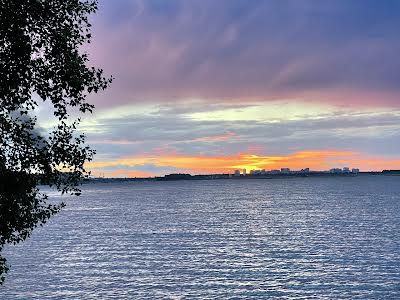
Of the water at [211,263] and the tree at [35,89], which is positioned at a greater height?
the tree at [35,89]

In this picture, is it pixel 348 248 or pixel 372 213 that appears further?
pixel 372 213

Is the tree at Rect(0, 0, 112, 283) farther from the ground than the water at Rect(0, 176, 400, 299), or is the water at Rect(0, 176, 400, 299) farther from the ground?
the tree at Rect(0, 0, 112, 283)

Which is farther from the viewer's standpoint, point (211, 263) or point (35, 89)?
point (211, 263)

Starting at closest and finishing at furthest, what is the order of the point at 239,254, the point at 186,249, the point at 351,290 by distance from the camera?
the point at 351,290
the point at 239,254
the point at 186,249

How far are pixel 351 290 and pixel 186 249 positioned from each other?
3453cm

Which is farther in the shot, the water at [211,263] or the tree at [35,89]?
the water at [211,263]

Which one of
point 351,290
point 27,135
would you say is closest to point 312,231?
point 351,290

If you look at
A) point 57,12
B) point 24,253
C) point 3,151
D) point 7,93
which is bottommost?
point 24,253

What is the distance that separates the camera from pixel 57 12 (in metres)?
17.9

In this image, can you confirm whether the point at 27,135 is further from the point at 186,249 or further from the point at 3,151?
the point at 186,249

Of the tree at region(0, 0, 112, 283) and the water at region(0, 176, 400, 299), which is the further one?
the water at region(0, 176, 400, 299)

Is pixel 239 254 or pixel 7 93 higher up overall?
pixel 7 93

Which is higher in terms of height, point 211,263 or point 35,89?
point 35,89

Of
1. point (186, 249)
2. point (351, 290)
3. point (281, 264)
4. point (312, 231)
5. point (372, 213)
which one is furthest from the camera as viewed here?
point (372, 213)
